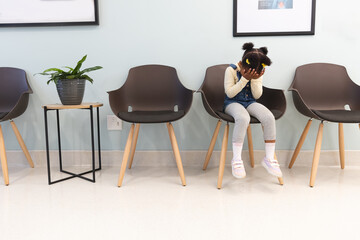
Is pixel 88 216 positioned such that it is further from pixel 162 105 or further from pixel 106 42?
pixel 106 42

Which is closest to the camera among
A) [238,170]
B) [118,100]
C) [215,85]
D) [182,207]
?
[182,207]

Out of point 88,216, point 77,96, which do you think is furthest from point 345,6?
point 88,216

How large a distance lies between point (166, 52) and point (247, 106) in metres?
0.73

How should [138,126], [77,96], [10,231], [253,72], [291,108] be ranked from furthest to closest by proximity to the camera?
[291,108] < [138,126] < [77,96] < [253,72] < [10,231]

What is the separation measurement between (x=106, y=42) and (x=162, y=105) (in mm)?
618

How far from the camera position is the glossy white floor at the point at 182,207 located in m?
1.19

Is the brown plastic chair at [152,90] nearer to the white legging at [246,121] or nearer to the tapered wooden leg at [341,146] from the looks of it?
the white legging at [246,121]

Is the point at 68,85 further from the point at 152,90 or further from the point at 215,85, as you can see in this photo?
the point at 215,85

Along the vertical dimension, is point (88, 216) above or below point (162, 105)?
below

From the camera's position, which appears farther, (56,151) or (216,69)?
(56,151)

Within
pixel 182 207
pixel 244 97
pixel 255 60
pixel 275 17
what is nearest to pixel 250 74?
pixel 255 60

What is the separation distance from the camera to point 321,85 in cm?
205

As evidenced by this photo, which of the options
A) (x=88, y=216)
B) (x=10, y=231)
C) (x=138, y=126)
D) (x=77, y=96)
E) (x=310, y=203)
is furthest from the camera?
(x=138, y=126)

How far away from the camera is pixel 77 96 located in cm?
179
